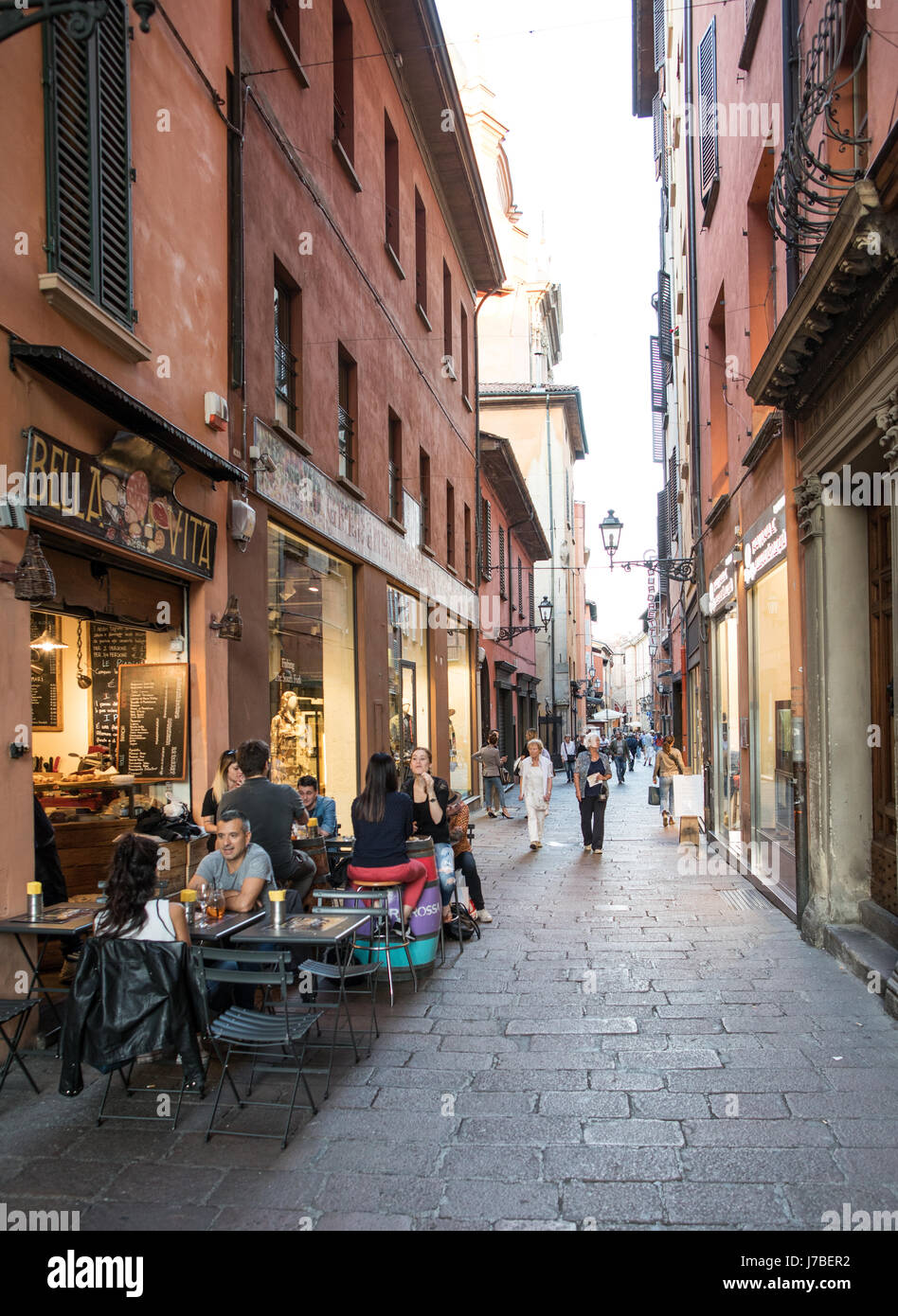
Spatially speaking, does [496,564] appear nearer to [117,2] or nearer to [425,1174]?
[117,2]

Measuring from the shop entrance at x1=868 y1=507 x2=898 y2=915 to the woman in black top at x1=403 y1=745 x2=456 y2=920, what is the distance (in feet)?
11.2

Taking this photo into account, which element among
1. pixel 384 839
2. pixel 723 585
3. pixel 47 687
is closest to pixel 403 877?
pixel 384 839

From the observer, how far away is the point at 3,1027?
569 centimetres

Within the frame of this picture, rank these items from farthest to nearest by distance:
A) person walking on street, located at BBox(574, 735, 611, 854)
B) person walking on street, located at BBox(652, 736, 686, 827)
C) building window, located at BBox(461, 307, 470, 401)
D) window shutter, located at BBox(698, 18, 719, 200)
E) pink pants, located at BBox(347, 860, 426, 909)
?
building window, located at BBox(461, 307, 470, 401) < person walking on street, located at BBox(652, 736, 686, 827) < person walking on street, located at BBox(574, 735, 611, 854) < window shutter, located at BBox(698, 18, 719, 200) < pink pants, located at BBox(347, 860, 426, 909)

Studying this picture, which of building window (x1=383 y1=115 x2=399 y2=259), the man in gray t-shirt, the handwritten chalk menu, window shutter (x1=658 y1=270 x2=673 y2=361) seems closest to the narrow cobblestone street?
the man in gray t-shirt

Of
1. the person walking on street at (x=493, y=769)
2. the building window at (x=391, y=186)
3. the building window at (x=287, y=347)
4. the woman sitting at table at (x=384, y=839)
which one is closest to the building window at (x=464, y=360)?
the building window at (x=391, y=186)

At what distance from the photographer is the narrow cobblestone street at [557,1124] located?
155 inches

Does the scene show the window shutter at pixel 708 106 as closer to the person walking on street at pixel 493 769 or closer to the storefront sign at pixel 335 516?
the storefront sign at pixel 335 516

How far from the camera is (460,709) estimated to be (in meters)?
22.7

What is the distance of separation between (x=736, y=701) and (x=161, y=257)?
954cm

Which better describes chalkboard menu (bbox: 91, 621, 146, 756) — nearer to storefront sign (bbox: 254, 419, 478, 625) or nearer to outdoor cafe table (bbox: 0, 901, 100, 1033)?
storefront sign (bbox: 254, 419, 478, 625)

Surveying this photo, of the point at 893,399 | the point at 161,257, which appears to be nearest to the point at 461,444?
the point at 161,257

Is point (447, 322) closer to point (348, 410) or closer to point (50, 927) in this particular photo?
point (348, 410)

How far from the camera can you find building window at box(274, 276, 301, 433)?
1066 cm
